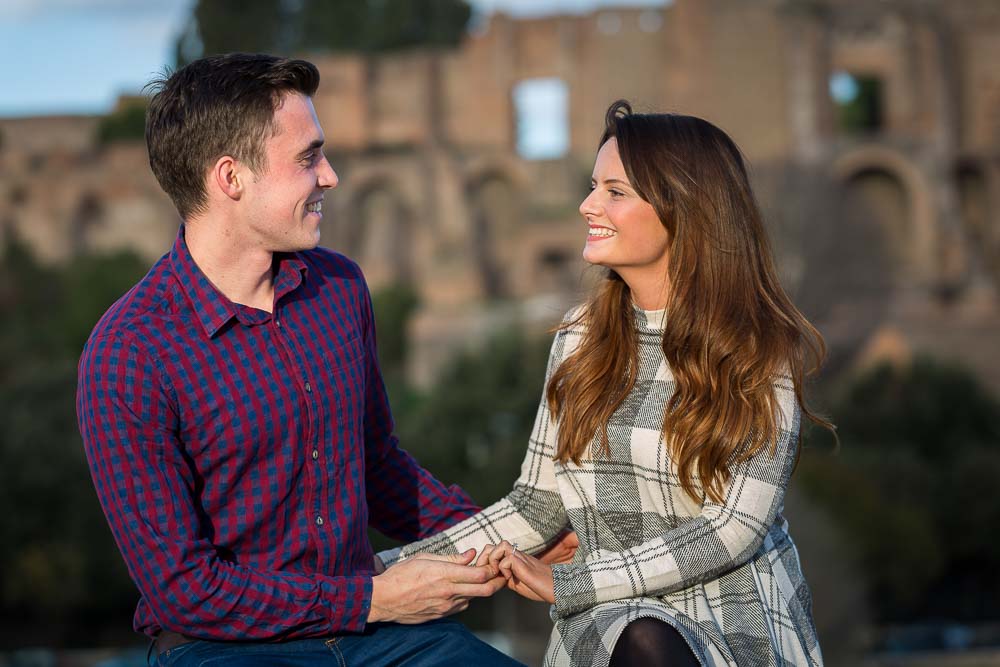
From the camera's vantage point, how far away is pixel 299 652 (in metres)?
2.55

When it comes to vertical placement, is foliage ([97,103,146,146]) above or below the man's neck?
below

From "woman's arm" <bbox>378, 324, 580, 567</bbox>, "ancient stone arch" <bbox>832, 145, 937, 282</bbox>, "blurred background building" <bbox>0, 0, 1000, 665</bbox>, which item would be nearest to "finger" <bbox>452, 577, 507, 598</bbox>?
"woman's arm" <bbox>378, 324, 580, 567</bbox>

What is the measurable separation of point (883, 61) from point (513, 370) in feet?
37.6

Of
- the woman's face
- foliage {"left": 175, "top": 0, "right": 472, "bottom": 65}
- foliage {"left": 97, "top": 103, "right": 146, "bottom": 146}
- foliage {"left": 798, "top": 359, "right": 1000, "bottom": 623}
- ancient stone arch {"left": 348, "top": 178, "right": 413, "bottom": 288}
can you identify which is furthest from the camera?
foliage {"left": 175, "top": 0, "right": 472, "bottom": 65}

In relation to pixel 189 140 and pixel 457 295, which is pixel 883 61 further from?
pixel 189 140

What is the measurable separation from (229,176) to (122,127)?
97.9 ft

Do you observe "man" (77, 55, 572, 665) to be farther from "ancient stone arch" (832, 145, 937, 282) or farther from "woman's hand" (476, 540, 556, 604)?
"ancient stone arch" (832, 145, 937, 282)

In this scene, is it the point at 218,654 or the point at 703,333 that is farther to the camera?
the point at 703,333

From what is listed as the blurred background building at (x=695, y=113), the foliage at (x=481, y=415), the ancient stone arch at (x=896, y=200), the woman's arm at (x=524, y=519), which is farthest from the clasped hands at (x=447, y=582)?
the ancient stone arch at (x=896, y=200)

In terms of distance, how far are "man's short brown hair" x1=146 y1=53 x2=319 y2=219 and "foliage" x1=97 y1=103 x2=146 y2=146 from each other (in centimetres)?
2926

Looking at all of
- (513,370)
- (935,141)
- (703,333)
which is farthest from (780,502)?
(935,141)

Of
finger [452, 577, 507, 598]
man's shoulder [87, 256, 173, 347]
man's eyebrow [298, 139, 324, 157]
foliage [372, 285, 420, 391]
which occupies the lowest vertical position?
foliage [372, 285, 420, 391]

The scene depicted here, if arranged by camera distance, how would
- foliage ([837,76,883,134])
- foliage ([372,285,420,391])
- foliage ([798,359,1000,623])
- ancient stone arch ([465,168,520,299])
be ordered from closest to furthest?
1. foliage ([798,359,1000,623])
2. foliage ([372,285,420,391])
3. ancient stone arch ([465,168,520,299])
4. foliage ([837,76,883,134])

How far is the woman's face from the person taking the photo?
2.84 metres
